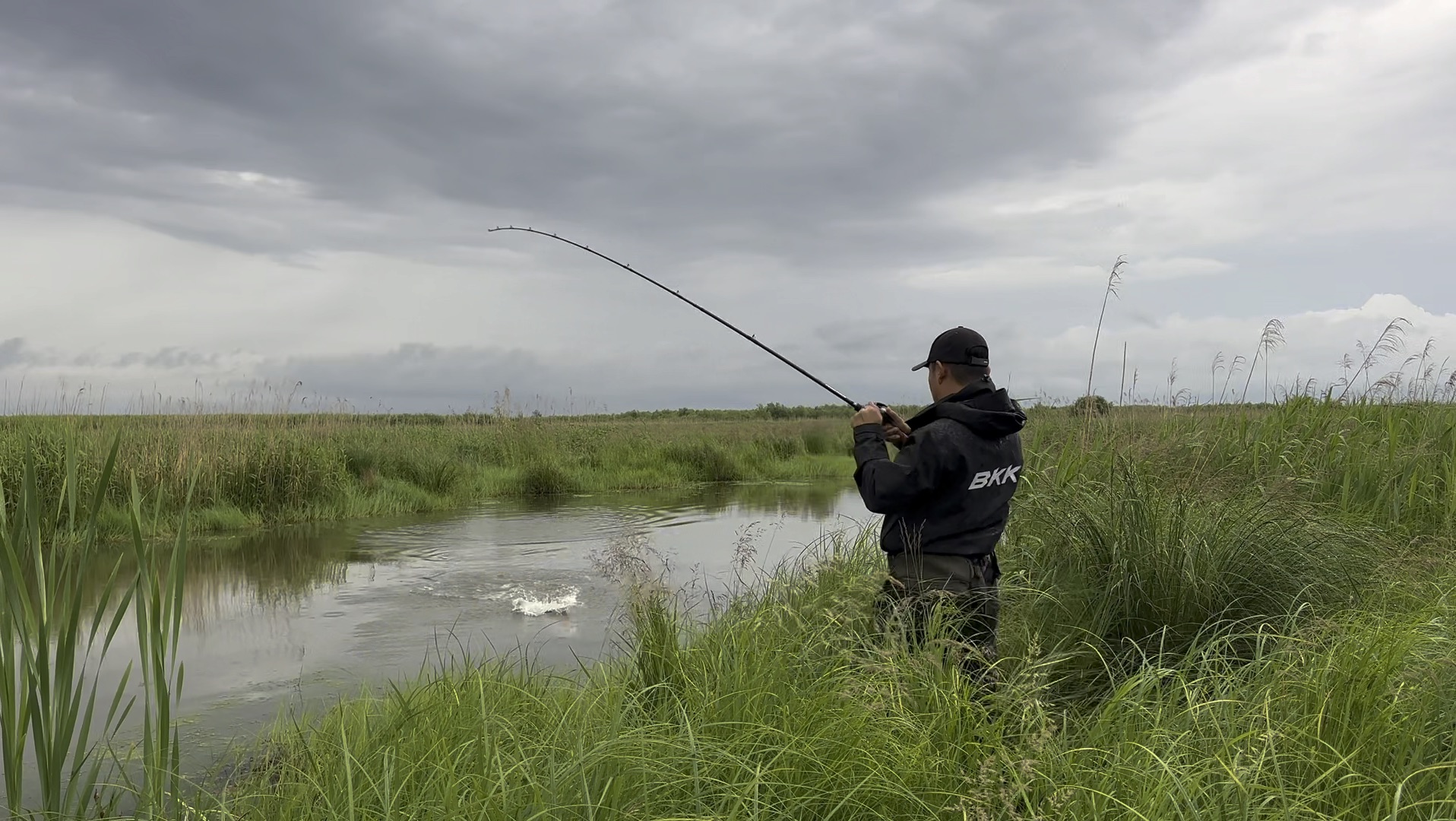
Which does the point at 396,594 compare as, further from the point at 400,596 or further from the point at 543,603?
the point at 543,603

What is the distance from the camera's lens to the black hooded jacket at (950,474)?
337cm

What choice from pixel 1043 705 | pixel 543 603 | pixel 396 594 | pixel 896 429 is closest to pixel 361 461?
pixel 396 594

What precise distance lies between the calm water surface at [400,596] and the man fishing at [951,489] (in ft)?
4.99

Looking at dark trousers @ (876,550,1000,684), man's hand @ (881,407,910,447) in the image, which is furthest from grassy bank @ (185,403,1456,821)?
man's hand @ (881,407,910,447)

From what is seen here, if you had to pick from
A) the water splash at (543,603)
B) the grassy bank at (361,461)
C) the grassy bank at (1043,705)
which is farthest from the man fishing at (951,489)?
the grassy bank at (361,461)

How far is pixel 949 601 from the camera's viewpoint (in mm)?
3469

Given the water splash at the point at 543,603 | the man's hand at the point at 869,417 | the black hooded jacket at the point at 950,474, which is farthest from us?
the water splash at the point at 543,603

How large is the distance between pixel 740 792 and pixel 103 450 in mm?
10814

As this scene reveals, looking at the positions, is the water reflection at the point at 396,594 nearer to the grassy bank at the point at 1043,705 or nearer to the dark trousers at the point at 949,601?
the grassy bank at the point at 1043,705

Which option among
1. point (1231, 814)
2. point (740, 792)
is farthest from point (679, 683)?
point (1231, 814)

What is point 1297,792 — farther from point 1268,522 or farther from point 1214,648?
point 1268,522

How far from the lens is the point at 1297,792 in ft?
7.63

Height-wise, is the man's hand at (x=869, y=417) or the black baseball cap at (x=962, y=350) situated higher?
the black baseball cap at (x=962, y=350)

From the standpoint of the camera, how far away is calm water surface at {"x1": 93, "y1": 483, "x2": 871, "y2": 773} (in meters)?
5.20
